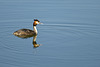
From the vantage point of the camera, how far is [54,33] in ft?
42.8

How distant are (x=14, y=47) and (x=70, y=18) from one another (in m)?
5.28

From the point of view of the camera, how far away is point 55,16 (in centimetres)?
1588

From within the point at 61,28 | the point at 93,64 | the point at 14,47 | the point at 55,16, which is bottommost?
the point at 93,64

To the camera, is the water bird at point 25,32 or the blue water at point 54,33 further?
the water bird at point 25,32

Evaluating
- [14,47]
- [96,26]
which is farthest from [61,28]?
[14,47]

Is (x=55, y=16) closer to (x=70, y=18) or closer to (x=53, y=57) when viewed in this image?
(x=70, y=18)

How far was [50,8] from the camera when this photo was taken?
56.5 feet

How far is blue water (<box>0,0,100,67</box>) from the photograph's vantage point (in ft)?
32.1

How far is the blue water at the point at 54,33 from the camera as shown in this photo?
32.1 ft

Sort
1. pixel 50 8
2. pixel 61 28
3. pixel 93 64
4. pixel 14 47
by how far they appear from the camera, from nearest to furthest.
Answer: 1. pixel 93 64
2. pixel 14 47
3. pixel 61 28
4. pixel 50 8

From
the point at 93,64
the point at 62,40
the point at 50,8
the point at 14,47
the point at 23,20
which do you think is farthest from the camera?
the point at 50,8

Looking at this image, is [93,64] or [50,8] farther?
[50,8]

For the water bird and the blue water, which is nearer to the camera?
the blue water

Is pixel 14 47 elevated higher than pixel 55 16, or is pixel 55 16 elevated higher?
pixel 55 16
